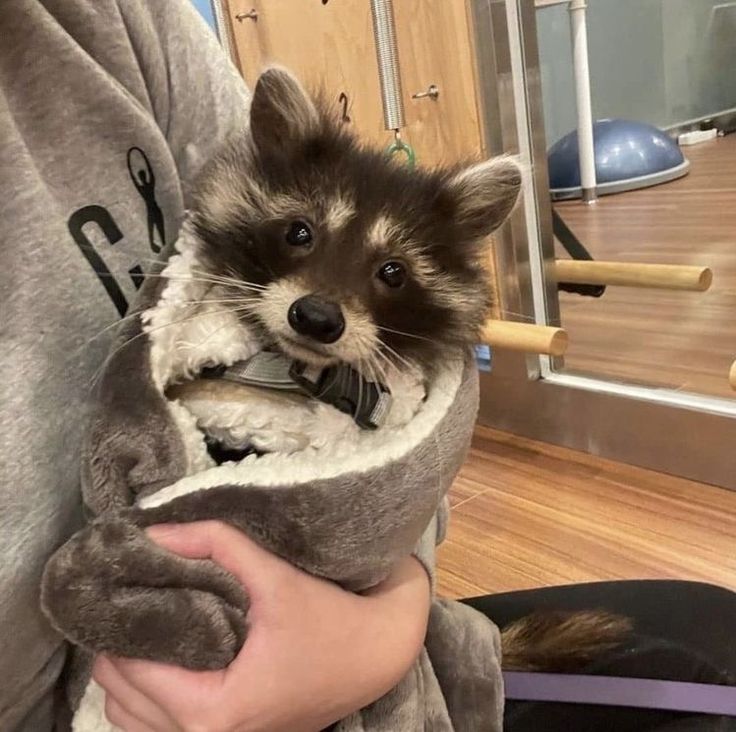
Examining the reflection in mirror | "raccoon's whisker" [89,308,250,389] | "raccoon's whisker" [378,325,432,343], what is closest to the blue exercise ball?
the reflection in mirror

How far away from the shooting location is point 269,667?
0.55 meters

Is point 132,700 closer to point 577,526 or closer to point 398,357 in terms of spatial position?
point 398,357

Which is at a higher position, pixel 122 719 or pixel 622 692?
pixel 122 719

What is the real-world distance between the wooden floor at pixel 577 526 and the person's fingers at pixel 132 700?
97 centimetres

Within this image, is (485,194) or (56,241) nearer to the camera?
(56,241)

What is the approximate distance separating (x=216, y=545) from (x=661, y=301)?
1.88 meters

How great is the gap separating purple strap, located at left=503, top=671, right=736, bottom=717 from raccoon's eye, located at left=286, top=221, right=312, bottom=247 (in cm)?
44

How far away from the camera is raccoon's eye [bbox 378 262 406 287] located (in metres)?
0.69

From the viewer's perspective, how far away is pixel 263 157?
73cm

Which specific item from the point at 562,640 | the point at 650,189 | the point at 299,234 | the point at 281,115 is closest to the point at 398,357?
the point at 299,234

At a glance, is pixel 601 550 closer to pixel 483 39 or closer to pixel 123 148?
pixel 483 39

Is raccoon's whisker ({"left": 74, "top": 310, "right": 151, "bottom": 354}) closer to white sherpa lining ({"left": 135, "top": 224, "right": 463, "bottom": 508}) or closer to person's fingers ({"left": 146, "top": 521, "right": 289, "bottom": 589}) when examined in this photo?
white sherpa lining ({"left": 135, "top": 224, "right": 463, "bottom": 508})

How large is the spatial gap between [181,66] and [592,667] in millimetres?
655

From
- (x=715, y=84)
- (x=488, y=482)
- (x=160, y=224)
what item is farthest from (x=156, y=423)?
(x=715, y=84)
